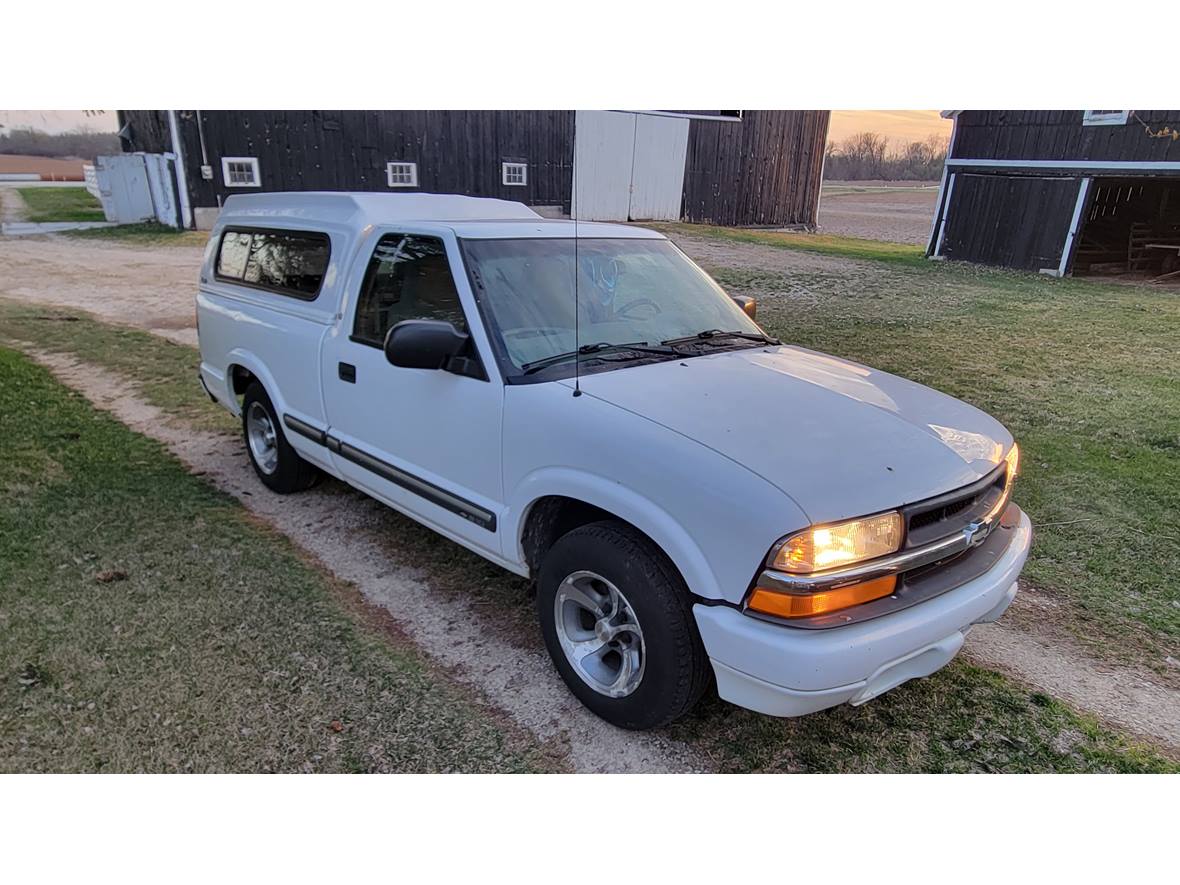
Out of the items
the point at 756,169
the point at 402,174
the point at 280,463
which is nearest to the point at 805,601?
the point at 280,463

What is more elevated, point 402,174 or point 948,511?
point 402,174

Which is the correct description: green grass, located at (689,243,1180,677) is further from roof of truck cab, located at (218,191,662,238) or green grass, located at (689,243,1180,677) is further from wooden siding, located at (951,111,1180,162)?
roof of truck cab, located at (218,191,662,238)

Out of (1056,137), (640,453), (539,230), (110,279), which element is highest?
(1056,137)

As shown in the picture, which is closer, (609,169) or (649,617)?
(649,617)

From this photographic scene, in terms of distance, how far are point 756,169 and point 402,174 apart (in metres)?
10.7

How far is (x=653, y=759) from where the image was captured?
2.65 m

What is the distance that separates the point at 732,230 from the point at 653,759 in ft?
72.0

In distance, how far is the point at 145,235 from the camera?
1897 cm

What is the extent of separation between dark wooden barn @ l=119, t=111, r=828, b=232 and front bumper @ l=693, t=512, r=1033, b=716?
15579mm

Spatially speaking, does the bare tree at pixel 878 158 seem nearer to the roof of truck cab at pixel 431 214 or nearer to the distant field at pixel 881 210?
the distant field at pixel 881 210

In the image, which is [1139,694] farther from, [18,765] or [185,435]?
[185,435]

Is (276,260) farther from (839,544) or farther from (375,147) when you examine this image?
(375,147)

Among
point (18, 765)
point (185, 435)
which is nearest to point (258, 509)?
point (185, 435)

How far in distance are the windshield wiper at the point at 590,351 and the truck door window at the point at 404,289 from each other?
1.33 ft
